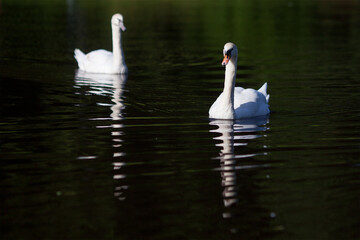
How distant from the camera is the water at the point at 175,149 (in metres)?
7.35

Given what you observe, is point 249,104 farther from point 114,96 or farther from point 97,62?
point 97,62

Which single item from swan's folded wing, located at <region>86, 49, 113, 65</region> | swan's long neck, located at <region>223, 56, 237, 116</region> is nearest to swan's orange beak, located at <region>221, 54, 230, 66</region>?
swan's long neck, located at <region>223, 56, 237, 116</region>

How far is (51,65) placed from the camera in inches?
798

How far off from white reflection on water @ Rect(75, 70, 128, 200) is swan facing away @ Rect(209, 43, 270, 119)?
67.4 inches

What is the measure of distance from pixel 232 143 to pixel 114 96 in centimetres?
519

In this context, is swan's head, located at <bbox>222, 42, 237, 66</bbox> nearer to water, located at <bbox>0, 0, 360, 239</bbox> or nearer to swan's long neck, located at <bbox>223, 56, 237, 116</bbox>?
swan's long neck, located at <bbox>223, 56, 237, 116</bbox>

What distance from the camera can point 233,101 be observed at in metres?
12.9

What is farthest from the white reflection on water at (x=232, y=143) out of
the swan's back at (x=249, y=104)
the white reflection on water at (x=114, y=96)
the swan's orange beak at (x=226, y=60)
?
the white reflection on water at (x=114, y=96)

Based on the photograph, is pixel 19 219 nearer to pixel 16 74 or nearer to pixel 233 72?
pixel 233 72

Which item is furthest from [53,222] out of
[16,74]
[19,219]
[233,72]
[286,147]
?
[16,74]

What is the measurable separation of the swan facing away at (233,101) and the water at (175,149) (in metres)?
0.27

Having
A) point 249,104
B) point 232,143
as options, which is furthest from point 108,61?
point 232,143

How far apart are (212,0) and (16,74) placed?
37.6 metres

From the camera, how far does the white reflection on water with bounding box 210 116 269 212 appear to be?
830 centimetres
